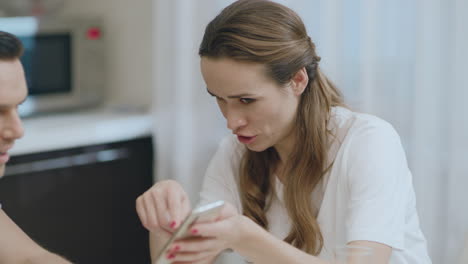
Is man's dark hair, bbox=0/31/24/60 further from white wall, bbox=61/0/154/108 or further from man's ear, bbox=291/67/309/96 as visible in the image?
white wall, bbox=61/0/154/108

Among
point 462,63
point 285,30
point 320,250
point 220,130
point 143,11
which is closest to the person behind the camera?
point 320,250

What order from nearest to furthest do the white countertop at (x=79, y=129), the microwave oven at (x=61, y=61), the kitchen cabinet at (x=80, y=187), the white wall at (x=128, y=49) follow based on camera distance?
the kitchen cabinet at (x=80, y=187) < the white countertop at (x=79, y=129) < the microwave oven at (x=61, y=61) < the white wall at (x=128, y=49)

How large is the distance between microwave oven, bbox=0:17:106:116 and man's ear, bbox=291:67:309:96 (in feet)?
2.94

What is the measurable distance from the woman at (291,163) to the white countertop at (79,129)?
1.90ft

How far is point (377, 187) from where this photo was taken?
1138mm

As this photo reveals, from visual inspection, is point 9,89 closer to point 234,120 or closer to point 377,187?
point 234,120

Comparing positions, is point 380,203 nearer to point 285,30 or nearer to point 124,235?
point 285,30

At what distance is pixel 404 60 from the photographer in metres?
1.56

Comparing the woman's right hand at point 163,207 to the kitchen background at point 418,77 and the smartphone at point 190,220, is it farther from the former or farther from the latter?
the kitchen background at point 418,77

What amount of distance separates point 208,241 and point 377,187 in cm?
40

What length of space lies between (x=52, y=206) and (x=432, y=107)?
0.96 m

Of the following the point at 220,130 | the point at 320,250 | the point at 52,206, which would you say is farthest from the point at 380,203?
the point at 52,206

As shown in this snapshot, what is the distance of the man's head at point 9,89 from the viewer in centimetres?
81

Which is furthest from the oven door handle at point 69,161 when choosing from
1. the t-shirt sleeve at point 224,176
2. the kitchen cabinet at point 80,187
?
the t-shirt sleeve at point 224,176
